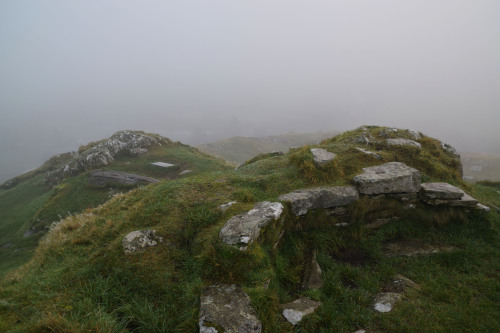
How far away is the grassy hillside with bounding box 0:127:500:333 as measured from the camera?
5.29 m

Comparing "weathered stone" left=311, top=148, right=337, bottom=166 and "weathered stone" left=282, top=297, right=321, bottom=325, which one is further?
"weathered stone" left=311, top=148, right=337, bottom=166

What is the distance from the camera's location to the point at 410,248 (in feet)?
28.6

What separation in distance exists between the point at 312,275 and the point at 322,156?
244 inches

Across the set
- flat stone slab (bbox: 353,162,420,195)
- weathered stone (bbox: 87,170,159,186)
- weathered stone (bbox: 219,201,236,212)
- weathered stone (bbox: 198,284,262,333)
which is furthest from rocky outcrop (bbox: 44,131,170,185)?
flat stone slab (bbox: 353,162,420,195)

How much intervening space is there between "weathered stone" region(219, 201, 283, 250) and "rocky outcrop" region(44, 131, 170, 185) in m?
41.5

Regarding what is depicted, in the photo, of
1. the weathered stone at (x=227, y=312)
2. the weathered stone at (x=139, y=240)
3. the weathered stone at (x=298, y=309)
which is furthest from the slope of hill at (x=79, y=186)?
the weathered stone at (x=298, y=309)

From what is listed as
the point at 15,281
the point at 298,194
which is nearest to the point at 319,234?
the point at 298,194

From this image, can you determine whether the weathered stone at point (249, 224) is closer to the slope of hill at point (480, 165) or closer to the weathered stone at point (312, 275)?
the weathered stone at point (312, 275)

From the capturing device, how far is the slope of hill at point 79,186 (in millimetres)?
25078

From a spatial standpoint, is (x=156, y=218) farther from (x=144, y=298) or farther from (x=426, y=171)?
(x=426, y=171)

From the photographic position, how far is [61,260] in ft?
25.0

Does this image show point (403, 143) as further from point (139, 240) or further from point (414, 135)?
point (139, 240)

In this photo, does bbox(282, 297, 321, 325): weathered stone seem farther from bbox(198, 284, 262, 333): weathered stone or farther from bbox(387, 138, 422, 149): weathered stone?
bbox(387, 138, 422, 149): weathered stone

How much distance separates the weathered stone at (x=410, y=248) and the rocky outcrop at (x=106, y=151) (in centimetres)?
4453
